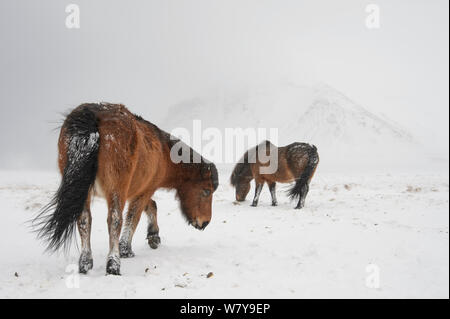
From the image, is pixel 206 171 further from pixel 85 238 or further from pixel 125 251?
pixel 85 238

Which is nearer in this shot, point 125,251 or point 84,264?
point 84,264

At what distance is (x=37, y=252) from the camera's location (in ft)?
16.7

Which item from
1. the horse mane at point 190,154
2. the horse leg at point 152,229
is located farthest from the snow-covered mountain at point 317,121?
the horse leg at point 152,229

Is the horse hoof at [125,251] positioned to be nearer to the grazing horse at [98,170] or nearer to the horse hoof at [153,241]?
the horse hoof at [153,241]

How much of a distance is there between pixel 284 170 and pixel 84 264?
831cm

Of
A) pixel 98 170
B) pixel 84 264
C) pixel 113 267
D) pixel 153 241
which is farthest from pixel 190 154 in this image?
pixel 84 264

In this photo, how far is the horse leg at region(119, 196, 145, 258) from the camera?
188 inches

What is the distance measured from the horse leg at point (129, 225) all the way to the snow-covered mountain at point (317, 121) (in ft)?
125

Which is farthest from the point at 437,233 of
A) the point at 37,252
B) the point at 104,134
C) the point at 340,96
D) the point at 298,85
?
the point at 298,85

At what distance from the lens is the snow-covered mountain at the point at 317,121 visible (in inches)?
1729

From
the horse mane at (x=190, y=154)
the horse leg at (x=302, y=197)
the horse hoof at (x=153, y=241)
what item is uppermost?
the horse mane at (x=190, y=154)

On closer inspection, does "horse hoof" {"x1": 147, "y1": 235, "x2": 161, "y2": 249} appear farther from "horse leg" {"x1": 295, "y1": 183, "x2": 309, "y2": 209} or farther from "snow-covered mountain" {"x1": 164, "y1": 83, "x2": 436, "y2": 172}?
"snow-covered mountain" {"x1": 164, "y1": 83, "x2": 436, "y2": 172}

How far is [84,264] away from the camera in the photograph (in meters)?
3.80
